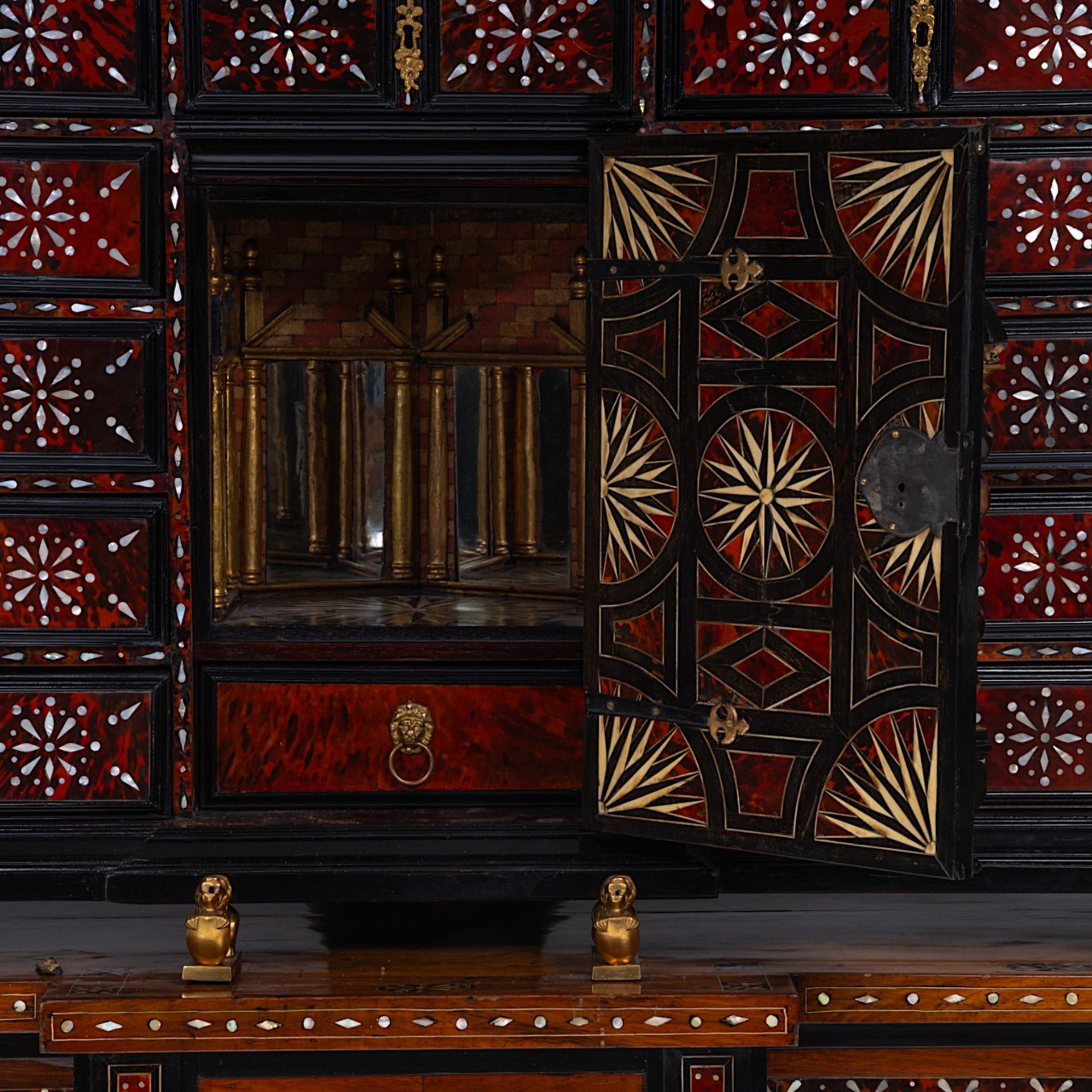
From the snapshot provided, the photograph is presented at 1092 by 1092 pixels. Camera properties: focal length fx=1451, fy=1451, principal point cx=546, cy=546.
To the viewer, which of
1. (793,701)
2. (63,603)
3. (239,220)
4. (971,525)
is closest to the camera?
(971,525)

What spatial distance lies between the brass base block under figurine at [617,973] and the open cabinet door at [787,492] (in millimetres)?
238

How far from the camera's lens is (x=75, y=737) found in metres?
2.74

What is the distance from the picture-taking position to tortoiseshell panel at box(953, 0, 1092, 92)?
2.64m

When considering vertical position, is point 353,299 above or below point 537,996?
above

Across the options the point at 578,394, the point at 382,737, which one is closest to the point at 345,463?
the point at 578,394

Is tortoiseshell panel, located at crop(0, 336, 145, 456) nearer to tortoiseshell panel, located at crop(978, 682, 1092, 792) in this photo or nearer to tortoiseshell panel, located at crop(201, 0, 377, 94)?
tortoiseshell panel, located at crop(201, 0, 377, 94)

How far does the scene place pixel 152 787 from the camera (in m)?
2.76

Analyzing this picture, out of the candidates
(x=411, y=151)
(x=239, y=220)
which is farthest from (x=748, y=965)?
(x=239, y=220)

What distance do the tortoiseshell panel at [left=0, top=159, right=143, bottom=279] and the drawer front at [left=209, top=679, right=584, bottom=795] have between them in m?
0.84

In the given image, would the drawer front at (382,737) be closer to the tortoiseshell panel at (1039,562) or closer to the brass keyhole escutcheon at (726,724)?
the brass keyhole escutcheon at (726,724)

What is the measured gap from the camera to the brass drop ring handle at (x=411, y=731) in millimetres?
2789

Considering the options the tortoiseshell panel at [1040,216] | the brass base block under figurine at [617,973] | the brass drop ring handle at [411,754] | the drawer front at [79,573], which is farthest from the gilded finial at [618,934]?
the tortoiseshell panel at [1040,216]

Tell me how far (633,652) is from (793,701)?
31 centimetres

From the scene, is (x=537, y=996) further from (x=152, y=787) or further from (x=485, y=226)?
(x=485, y=226)
